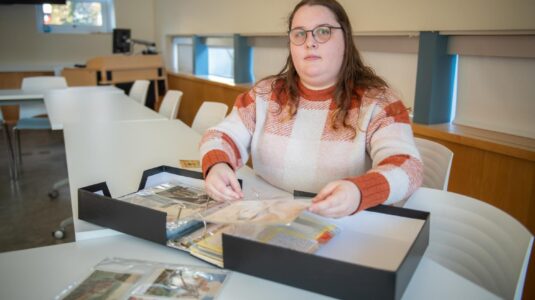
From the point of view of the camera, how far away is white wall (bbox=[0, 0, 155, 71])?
6988mm

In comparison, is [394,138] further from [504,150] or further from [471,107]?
[471,107]

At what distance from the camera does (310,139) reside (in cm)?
139

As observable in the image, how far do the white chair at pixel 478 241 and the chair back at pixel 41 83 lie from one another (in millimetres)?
4565

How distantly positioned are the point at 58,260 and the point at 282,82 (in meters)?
0.87

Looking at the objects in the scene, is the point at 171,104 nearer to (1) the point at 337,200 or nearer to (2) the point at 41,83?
(2) the point at 41,83

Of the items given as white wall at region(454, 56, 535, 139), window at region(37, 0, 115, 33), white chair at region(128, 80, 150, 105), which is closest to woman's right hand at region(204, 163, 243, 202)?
white wall at region(454, 56, 535, 139)

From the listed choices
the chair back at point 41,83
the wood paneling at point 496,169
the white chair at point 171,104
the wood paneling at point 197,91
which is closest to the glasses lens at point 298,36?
the wood paneling at point 496,169

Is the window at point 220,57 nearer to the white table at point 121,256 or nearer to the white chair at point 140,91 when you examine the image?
the white chair at point 140,91

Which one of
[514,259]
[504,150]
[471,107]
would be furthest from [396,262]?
[471,107]

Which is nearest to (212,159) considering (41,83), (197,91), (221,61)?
(41,83)

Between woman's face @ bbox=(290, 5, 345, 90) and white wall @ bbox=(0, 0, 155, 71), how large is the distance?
6.77 metres

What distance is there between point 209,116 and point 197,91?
3074mm

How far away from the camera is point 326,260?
78 cm

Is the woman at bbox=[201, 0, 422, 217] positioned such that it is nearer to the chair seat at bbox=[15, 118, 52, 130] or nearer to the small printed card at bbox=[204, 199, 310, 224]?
the small printed card at bbox=[204, 199, 310, 224]
